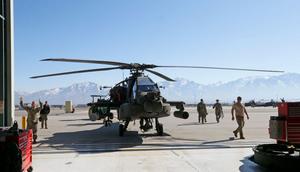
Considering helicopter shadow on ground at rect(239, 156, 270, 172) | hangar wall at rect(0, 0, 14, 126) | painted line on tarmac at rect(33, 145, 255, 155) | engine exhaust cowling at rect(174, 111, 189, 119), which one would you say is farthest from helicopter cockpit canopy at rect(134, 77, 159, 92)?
helicopter shadow on ground at rect(239, 156, 270, 172)

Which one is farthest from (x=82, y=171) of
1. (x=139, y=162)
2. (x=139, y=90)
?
(x=139, y=90)

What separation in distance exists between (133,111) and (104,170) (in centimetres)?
658

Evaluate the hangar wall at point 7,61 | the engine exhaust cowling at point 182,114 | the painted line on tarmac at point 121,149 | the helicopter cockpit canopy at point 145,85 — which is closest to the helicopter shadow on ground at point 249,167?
the painted line on tarmac at point 121,149

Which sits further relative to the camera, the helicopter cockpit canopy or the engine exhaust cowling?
the engine exhaust cowling

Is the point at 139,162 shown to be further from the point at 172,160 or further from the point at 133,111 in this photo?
the point at 133,111

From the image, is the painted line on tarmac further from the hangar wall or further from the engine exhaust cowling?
the engine exhaust cowling

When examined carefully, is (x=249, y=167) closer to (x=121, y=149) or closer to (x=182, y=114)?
(x=121, y=149)

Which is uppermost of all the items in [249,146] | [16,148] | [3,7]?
[3,7]

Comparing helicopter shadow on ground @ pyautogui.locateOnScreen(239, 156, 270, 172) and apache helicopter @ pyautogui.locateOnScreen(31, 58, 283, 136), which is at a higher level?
apache helicopter @ pyautogui.locateOnScreen(31, 58, 283, 136)

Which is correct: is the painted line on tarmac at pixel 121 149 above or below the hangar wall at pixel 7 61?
below

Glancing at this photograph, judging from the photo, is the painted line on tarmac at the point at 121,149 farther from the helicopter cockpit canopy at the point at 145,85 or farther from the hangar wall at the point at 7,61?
the helicopter cockpit canopy at the point at 145,85

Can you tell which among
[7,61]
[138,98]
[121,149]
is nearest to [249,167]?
[121,149]

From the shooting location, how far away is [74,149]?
1297 cm

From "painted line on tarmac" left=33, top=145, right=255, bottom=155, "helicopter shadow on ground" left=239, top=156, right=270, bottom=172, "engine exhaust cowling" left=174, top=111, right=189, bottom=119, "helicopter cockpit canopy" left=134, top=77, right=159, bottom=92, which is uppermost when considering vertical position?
"helicopter cockpit canopy" left=134, top=77, right=159, bottom=92
